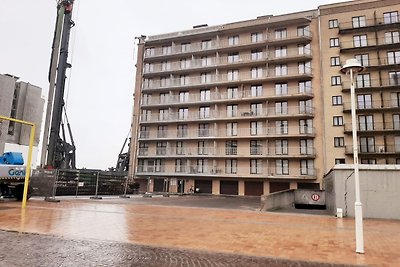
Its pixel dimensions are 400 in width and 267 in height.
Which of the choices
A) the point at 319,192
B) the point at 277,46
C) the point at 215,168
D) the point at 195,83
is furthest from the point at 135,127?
the point at 319,192

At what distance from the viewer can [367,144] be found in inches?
1363

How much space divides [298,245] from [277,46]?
37.5m

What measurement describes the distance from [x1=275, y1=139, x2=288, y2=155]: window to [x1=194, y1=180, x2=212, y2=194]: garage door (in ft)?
34.1

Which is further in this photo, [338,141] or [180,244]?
[338,141]

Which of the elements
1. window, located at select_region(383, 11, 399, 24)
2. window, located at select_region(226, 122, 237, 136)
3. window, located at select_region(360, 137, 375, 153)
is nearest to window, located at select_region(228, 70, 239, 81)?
window, located at select_region(226, 122, 237, 136)

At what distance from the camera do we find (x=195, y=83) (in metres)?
44.3

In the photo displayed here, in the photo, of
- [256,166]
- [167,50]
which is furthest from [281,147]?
[167,50]

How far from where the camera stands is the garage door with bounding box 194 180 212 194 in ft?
138

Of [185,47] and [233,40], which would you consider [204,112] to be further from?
[233,40]

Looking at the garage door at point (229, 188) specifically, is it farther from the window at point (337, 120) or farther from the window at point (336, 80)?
the window at point (336, 80)

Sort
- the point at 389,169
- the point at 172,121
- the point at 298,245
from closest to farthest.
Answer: the point at 298,245 < the point at 389,169 < the point at 172,121

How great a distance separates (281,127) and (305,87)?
19.6 ft

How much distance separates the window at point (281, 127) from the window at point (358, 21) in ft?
48.4

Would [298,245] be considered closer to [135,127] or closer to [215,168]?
[215,168]
